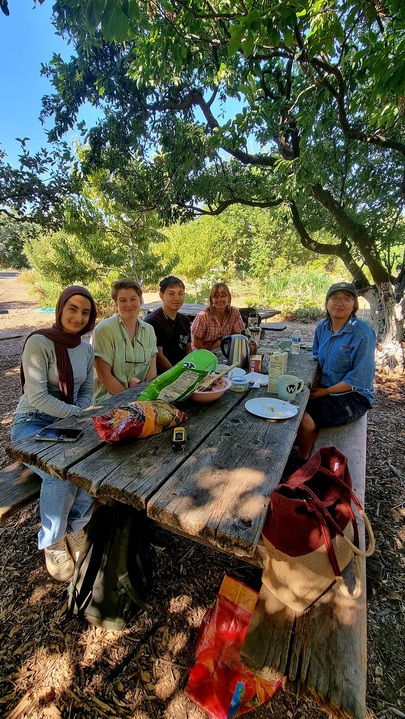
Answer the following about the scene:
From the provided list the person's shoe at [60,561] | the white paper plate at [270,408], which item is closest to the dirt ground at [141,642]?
the person's shoe at [60,561]

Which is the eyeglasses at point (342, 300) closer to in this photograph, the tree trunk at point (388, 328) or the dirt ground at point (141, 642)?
the dirt ground at point (141, 642)

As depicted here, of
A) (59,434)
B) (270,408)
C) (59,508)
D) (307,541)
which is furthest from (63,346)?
(307,541)

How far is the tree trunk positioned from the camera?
484 cm

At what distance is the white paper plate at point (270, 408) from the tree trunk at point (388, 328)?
3.87 m

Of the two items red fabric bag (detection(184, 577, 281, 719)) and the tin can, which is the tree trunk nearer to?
the tin can

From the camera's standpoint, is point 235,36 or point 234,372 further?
point 234,372

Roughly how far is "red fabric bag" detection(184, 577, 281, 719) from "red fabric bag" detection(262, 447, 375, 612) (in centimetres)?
43

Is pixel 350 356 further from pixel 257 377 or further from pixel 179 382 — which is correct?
pixel 179 382

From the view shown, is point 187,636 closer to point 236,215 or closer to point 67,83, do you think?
point 67,83

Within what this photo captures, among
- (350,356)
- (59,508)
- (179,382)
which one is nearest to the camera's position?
(59,508)

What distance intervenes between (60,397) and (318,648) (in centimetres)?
175

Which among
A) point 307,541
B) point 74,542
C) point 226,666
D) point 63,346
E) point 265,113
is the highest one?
point 265,113

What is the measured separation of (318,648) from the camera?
0.98 metres

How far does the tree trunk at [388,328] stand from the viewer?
484 cm
